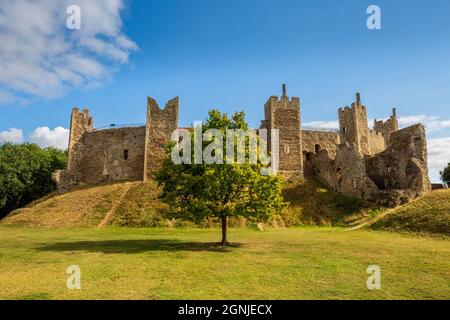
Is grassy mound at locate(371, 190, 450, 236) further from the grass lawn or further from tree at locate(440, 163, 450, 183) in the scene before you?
tree at locate(440, 163, 450, 183)

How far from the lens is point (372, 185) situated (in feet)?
127

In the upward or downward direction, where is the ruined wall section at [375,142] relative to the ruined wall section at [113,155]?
upward

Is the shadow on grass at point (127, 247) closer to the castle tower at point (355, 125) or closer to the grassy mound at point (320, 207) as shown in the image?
the grassy mound at point (320, 207)

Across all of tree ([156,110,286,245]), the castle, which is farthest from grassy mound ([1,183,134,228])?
tree ([156,110,286,245])

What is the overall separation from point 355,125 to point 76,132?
137 feet

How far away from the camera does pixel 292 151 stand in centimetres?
4728

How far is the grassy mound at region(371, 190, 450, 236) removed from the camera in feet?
78.3

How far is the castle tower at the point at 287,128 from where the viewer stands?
1833 inches

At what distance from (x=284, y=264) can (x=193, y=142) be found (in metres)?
9.70

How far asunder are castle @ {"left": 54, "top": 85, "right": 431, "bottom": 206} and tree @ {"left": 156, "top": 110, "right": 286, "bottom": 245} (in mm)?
21688

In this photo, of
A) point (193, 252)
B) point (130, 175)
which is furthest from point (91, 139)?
point (193, 252)

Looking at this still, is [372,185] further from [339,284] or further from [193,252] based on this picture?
[339,284]

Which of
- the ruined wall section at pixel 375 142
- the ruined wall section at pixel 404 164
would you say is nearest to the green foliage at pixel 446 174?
the ruined wall section at pixel 375 142

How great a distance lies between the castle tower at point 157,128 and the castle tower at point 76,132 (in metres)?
11.4
